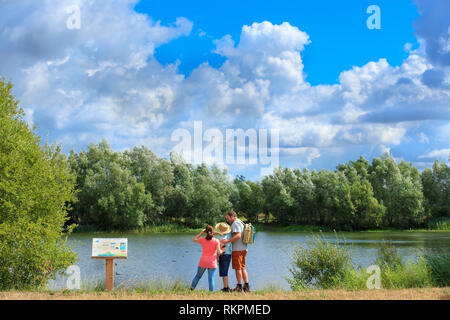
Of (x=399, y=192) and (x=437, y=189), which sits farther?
(x=437, y=189)

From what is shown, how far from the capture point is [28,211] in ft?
41.4

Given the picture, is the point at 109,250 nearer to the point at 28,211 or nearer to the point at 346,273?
the point at 28,211

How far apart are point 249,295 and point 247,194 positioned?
5942 centimetres

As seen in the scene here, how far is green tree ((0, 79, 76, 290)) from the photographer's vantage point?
12070 millimetres

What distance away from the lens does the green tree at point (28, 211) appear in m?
12.1

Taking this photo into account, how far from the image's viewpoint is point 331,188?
210ft

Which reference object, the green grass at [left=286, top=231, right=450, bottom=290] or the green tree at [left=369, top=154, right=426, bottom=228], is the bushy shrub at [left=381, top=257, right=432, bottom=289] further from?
the green tree at [left=369, top=154, right=426, bottom=228]

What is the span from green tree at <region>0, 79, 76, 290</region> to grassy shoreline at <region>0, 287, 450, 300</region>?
174cm

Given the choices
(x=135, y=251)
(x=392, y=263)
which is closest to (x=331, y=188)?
(x=135, y=251)

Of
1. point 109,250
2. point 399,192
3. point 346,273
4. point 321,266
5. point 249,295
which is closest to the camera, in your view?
point 249,295

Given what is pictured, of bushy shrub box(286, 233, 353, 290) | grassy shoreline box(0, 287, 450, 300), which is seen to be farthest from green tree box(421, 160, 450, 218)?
grassy shoreline box(0, 287, 450, 300)

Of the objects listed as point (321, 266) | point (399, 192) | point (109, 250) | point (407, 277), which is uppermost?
point (399, 192)

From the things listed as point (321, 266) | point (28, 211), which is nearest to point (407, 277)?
point (321, 266)

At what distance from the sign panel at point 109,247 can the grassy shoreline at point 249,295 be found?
3.71 feet
